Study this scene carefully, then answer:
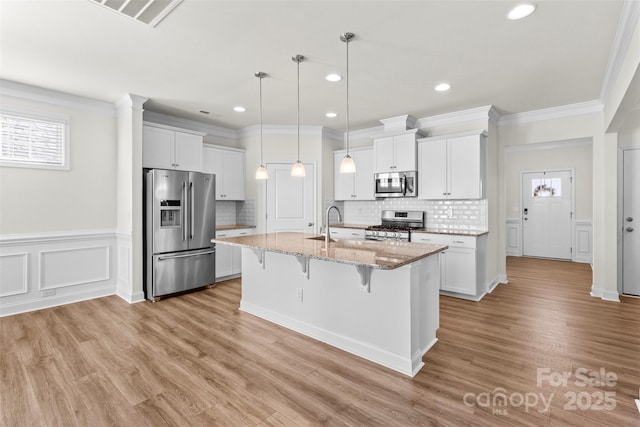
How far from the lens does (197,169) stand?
5.06m

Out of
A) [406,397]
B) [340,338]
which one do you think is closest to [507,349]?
[406,397]

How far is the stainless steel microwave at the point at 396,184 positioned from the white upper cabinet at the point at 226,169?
8.21ft

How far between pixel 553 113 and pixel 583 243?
3.94m

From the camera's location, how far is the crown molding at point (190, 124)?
4.95 m

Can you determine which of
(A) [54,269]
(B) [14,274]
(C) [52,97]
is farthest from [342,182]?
(B) [14,274]

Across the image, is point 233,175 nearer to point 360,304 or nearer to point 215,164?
point 215,164

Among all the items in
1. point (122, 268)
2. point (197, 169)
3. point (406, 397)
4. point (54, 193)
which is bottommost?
point (406, 397)

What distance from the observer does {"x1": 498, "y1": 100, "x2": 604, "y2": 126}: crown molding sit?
4.25m

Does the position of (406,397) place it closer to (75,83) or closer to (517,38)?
(517,38)

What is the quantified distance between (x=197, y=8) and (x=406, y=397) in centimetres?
312

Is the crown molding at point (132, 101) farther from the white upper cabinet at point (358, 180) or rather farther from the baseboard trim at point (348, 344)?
the white upper cabinet at point (358, 180)

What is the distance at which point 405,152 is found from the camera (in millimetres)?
5008

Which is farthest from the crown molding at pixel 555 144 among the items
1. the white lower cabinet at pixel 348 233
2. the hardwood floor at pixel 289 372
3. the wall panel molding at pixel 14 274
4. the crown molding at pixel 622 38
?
the wall panel molding at pixel 14 274

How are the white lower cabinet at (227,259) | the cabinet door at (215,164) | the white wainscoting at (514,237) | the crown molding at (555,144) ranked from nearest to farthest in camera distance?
the white lower cabinet at (227,259) < the cabinet door at (215,164) < the crown molding at (555,144) < the white wainscoting at (514,237)
